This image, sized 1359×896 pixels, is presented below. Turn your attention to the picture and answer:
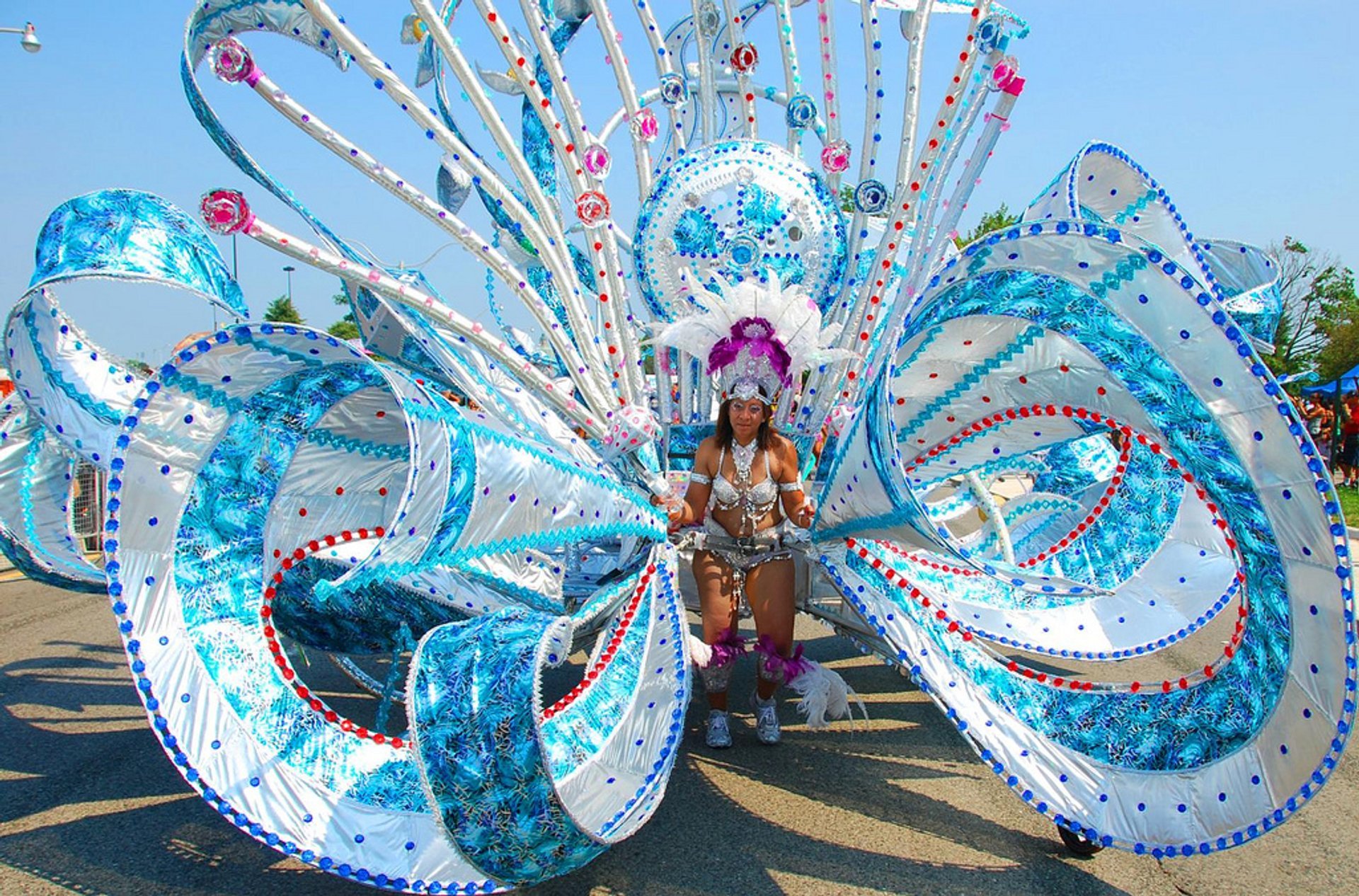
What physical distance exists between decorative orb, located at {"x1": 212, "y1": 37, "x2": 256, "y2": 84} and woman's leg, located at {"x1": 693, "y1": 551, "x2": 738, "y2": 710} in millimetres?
2138

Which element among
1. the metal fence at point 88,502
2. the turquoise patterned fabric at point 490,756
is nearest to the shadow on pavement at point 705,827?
the turquoise patterned fabric at point 490,756

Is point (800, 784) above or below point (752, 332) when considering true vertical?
below

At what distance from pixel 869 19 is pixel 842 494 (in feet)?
6.85

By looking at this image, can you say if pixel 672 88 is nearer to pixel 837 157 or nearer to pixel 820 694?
pixel 837 157

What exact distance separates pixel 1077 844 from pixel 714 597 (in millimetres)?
1340

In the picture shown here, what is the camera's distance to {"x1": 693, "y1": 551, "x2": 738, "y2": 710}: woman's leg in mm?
3291

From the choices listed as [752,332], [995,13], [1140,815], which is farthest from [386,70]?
[1140,815]

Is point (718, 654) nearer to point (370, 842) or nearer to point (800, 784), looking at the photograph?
point (800, 784)

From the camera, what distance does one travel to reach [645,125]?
3857 millimetres

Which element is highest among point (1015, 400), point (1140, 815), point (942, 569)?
point (1015, 400)

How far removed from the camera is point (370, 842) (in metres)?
2.25

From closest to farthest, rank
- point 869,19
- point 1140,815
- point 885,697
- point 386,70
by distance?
point 1140,815 → point 386,70 → point 869,19 → point 885,697

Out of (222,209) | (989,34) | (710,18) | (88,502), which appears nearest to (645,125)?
(710,18)

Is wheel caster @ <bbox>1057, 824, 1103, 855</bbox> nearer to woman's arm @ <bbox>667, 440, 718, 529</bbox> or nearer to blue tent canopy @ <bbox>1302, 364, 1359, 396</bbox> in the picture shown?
woman's arm @ <bbox>667, 440, 718, 529</bbox>
